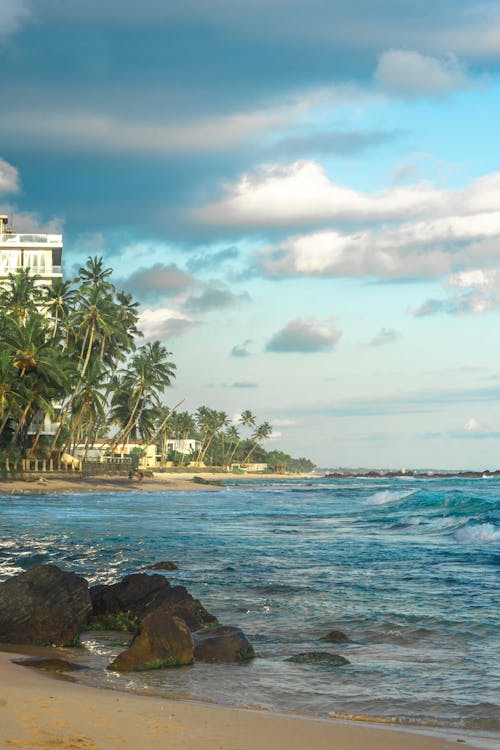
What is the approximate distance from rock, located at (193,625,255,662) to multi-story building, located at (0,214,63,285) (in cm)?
8724

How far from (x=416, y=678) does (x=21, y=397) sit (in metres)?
56.4

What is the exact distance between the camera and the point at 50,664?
8.69 meters

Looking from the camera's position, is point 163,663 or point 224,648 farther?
point 224,648

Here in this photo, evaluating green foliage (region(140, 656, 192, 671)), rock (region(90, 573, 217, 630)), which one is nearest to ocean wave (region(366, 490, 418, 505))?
rock (region(90, 573, 217, 630))

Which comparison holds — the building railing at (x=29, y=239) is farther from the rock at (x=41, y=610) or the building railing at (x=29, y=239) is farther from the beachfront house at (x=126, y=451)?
the rock at (x=41, y=610)

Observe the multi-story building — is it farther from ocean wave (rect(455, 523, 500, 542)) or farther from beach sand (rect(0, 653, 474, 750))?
beach sand (rect(0, 653, 474, 750))

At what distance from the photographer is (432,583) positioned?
1558 centimetres

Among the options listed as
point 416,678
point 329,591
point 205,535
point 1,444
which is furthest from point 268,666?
point 1,444

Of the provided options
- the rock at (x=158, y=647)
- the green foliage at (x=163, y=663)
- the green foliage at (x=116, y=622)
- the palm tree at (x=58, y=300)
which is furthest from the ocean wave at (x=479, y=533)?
the palm tree at (x=58, y=300)

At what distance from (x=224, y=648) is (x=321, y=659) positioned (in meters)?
1.17

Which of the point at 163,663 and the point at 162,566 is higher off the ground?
the point at 163,663

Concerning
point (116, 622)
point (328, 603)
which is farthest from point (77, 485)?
point (116, 622)

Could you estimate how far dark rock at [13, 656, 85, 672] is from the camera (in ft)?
28.3

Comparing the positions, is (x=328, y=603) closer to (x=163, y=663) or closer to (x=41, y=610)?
(x=163, y=663)
